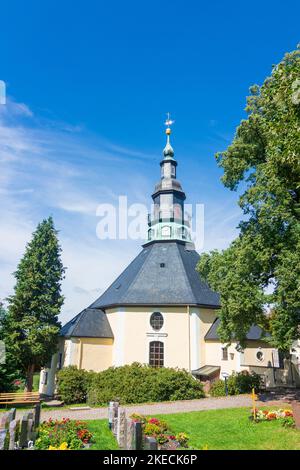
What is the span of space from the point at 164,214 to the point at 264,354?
16150 mm

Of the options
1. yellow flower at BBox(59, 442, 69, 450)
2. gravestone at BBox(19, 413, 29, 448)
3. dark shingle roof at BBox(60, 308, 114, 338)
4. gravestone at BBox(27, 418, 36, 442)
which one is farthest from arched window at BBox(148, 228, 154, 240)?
yellow flower at BBox(59, 442, 69, 450)

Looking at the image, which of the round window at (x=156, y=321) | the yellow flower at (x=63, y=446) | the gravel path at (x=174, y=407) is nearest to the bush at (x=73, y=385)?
the gravel path at (x=174, y=407)

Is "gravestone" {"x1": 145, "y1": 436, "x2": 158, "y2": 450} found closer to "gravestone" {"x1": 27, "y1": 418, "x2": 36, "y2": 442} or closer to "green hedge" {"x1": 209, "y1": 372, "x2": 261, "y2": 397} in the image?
"gravestone" {"x1": 27, "y1": 418, "x2": 36, "y2": 442}

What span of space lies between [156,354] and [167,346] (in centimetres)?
106

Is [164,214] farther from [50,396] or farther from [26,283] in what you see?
[50,396]

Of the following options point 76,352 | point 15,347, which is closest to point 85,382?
point 76,352

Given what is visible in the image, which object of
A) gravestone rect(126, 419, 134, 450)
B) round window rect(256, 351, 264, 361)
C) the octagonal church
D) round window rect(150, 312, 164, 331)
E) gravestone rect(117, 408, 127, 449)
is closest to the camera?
gravestone rect(126, 419, 134, 450)

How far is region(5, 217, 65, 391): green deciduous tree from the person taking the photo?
79.9 feet

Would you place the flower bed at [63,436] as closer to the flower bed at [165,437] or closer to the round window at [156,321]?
the flower bed at [165,437]

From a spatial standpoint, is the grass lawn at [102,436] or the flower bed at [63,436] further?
the grass lawn at [102,436]

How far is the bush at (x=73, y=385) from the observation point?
73.9ft

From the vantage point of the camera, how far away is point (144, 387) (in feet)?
67.1

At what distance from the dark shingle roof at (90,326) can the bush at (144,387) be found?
19.5 feet

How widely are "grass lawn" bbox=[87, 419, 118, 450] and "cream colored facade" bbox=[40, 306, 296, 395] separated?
1231 cm
